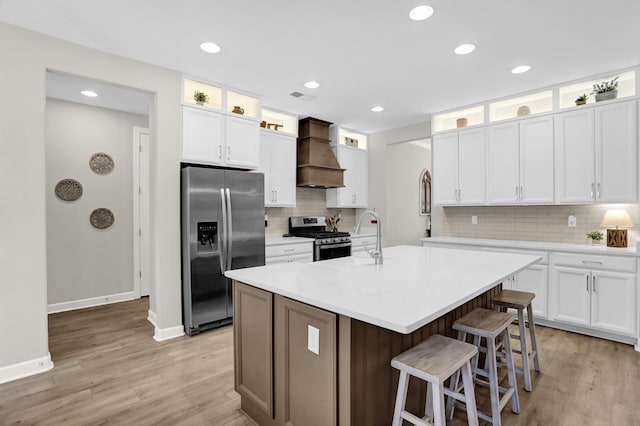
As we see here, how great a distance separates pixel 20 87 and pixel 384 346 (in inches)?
128

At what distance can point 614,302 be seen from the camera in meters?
3.18

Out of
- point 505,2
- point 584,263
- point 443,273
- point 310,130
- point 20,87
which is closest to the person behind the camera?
point 443,273

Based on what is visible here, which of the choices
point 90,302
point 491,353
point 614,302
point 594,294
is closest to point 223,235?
point 90,302

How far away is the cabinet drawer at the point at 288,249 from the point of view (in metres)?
4.16

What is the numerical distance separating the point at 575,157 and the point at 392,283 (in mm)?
3124

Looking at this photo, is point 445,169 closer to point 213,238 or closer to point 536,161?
point 536,161

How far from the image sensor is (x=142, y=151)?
15.8 feet

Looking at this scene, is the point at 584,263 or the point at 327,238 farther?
the point at 327,238

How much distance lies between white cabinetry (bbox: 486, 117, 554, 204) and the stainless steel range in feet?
6.80

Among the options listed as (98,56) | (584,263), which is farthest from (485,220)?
(98,56)

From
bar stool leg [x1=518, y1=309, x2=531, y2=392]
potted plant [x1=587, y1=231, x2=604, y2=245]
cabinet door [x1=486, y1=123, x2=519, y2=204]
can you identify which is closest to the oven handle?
cabinet door [x1=486, y1=123, x2=519, y2=204]

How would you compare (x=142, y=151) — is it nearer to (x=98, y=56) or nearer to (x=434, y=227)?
(x=98, y=56)

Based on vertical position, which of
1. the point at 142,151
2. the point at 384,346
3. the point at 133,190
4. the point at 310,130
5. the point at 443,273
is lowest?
the point at 384,346

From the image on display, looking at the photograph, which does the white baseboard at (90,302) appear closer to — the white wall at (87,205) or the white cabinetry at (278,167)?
the white wall at (87,205)
